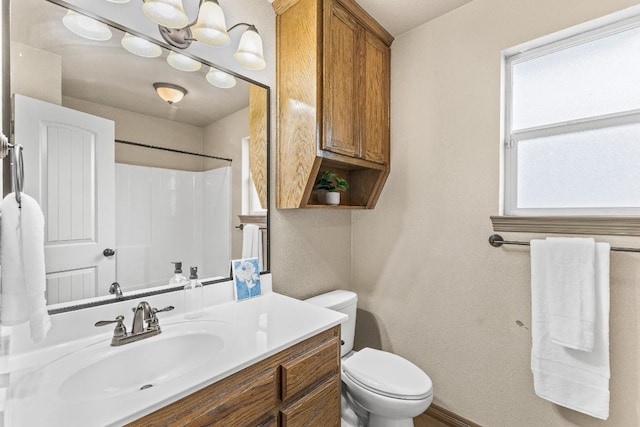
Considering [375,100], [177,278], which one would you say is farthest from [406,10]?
[177,278]

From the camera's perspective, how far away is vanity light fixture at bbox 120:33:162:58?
116cm

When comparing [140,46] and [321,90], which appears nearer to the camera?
[140,46]

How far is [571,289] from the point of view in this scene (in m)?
1.33

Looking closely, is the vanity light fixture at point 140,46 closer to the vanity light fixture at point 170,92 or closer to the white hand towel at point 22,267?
the vanity light fixture at point 170,92

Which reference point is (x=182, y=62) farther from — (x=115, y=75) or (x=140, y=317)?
(x=140, y=317)

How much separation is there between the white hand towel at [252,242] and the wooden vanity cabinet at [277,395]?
61 cm

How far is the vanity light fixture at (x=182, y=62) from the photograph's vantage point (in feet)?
4.21

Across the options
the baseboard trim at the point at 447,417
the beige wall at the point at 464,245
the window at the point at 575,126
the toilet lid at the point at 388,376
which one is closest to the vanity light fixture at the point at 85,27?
the beige wall at the point at 464,245

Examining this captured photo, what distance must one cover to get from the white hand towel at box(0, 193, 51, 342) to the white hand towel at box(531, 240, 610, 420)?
6.13 ft

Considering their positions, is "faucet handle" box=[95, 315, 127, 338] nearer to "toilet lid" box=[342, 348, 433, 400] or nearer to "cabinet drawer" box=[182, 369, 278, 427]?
"cabinet drawer" box=[182, 369, 278, 427]

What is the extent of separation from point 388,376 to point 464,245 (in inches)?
33.3

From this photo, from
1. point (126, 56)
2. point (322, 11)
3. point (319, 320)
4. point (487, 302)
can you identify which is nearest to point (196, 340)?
point (319, 320)

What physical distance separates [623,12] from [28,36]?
A: 7.68 ft

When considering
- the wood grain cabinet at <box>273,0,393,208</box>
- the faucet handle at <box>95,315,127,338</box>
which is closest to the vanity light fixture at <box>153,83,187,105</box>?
the wood grain cabinet at <box>273,0,393,208</box>
